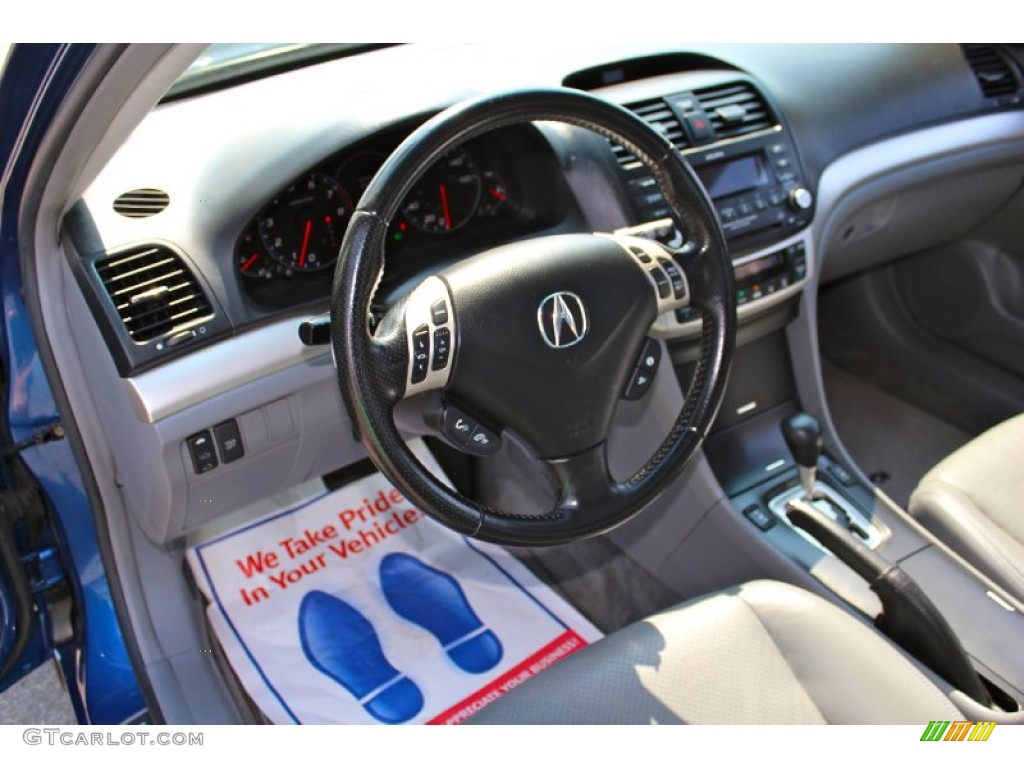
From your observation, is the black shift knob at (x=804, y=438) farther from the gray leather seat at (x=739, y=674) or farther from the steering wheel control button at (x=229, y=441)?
the steering wheel control button at (x=229, y=441)

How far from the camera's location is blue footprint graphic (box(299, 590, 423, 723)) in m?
1.66

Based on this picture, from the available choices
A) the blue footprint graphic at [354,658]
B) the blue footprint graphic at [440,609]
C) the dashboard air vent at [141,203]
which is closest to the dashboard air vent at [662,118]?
the dashboard air vent at [141,203]

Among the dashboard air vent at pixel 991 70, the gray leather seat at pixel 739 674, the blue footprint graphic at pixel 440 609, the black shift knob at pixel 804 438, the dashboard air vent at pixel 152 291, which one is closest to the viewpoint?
the gray leather seat at pixel 739 674

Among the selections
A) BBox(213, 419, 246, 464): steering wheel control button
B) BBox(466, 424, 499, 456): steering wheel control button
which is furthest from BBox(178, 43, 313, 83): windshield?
BBox(466, 424, 499, 456): steering wheel control button

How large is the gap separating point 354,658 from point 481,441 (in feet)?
2.55

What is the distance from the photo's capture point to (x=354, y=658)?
172cm

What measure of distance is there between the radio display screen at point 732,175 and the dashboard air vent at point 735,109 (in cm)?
5

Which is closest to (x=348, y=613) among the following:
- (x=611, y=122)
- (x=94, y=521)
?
(x=94, y=521)

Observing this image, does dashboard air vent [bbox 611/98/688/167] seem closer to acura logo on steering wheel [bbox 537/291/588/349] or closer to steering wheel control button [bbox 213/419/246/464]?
acura logo on steering wheel [bbox 537/291/588/349]

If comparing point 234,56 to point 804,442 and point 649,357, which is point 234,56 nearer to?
point 649,357

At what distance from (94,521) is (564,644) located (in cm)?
80

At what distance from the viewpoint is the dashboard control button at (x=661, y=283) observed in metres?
1.20

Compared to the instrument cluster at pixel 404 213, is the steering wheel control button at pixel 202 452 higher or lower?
lower
